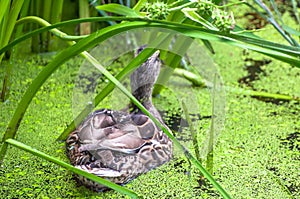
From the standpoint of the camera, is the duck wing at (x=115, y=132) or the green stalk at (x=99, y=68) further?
the duck wing at (x=115, y=132)

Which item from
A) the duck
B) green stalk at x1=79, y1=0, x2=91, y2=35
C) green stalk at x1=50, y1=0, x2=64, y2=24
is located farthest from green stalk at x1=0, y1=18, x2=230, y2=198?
green stalk at x1=79, y1=0, x2=91, y2=35

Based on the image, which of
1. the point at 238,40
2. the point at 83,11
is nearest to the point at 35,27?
the point at 83,11

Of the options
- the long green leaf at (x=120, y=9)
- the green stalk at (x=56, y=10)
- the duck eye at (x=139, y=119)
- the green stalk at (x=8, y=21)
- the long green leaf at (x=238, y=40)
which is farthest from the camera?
the green stalk at (x=56, y=10)

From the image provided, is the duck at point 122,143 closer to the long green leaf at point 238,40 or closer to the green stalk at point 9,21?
the green stalk at point 9,21

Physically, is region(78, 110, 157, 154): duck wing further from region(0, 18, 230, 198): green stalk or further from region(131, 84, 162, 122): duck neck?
region(0, 18, 230, 198): green stalk

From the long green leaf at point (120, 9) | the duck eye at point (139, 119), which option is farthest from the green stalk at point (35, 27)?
the long green leaf at point (120, 9)

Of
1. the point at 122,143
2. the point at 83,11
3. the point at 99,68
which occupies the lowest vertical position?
the point at 122,143

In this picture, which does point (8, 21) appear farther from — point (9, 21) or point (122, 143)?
point (122, 143)

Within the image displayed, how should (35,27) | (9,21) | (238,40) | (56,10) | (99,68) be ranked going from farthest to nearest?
(35,27), (56,10), (9,21), (99,68), (238,40)
